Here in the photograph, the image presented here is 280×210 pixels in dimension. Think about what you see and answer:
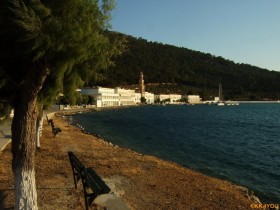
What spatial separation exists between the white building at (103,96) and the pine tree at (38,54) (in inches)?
5877

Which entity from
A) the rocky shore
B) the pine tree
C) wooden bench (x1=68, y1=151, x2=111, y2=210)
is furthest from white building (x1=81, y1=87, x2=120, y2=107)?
the pine tree

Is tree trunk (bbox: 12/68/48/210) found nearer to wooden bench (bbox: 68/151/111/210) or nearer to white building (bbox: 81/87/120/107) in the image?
wooden bench (bbox: 68/151/111/210)

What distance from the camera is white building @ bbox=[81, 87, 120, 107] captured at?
161 meters

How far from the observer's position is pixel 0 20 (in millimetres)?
6742

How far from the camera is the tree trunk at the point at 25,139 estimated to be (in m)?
Result: 7.94

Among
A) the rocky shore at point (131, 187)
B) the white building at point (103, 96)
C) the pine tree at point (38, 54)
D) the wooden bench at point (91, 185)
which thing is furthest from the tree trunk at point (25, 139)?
the white building at point (103, 96)

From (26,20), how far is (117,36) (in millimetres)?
3099

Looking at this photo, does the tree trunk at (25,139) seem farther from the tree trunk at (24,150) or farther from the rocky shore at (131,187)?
the rocky shore at (131,187)

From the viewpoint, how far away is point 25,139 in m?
7.98

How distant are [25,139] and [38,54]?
83.0 inches

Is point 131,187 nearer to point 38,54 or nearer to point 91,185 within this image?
point 91,185

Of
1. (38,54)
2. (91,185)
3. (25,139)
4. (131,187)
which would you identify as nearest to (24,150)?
(25,139)

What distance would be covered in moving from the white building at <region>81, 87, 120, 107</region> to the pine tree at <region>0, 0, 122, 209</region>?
490ft

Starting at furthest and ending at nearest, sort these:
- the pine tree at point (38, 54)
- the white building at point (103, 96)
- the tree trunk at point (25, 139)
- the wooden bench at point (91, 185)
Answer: the white building at point (103, 96) < the wooden bench at point (91, 185) < the tree trunk at point (25, 139) < the pine tree at point (38, 54)
